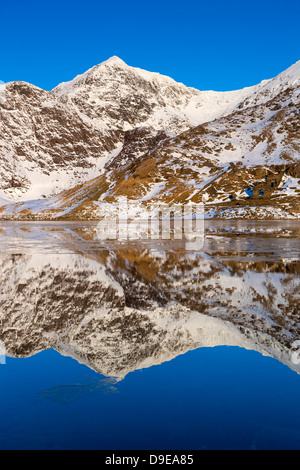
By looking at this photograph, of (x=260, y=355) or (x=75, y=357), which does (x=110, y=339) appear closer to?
(x=75, y=357)

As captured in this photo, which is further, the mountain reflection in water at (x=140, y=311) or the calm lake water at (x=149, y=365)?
the mountain reflection in water at (x=140, y=311)

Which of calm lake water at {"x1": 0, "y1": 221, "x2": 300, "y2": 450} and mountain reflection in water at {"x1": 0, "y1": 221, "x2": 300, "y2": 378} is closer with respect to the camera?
calm lake water at {"x1": 0, "y1": 221, "x2": 300, "y2": 450}

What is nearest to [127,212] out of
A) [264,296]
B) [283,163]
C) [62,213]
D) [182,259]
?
[62,213]

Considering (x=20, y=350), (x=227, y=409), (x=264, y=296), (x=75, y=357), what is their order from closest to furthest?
1. (x=227, y=409)
2. (x=75, y=357)
3. (x=20, y=350)
4. (x=264, y=296)

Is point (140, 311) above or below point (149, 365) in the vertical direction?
above
